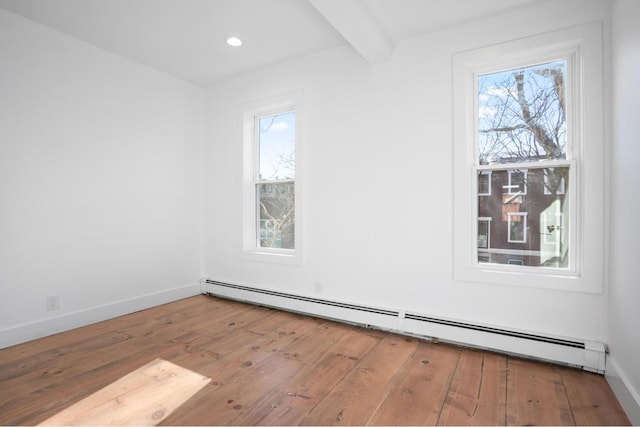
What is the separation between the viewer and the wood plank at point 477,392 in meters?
1.71

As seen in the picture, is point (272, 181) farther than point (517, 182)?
Yes

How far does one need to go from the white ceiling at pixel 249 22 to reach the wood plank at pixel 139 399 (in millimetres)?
2685

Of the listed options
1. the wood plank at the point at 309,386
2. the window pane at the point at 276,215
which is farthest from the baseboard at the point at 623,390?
the window pane at the point at 276,215

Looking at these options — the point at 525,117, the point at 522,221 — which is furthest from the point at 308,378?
the point at 525,117

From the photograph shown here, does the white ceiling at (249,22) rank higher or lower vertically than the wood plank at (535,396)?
higher

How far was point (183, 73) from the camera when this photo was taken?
3863mm

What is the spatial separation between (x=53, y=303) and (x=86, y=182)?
1.16 metres

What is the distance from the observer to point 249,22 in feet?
9.21

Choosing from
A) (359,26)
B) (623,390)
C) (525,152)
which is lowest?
(623,390)

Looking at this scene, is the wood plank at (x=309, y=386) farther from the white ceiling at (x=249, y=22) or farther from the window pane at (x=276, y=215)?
the white ceiling at (x=249, y=22)

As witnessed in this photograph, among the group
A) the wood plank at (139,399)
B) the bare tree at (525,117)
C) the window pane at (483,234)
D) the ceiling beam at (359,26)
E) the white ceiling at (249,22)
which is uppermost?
the white ceiling at (249,22)

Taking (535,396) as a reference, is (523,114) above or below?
above

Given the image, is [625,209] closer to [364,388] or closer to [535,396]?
[535,396]

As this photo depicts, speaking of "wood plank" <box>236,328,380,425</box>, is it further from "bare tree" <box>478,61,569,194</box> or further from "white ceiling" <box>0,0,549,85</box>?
"white ceiling" <box>0,0,549,85</box>
